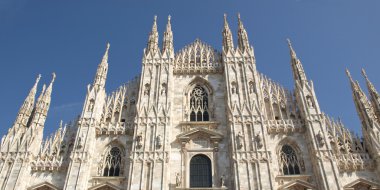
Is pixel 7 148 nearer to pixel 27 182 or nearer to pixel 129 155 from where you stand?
pixel 27 182

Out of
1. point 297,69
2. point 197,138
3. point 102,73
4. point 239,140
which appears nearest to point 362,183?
point 239,140

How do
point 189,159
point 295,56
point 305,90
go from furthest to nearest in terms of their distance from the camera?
point 295,56 → point 305,90 → point 189,159

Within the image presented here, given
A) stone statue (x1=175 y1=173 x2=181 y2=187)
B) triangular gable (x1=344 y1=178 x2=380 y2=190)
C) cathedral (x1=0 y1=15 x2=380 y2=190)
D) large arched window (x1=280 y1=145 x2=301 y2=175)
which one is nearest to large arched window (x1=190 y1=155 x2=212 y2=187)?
cathedral (x1=0 y1=15 x2=380 y2=190)

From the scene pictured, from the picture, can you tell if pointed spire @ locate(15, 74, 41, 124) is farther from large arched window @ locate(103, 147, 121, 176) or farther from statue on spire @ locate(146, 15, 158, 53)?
statue on spire @ locate(146, 15, 158, 53)

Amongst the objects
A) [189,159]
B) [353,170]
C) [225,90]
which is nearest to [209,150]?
[189,159]

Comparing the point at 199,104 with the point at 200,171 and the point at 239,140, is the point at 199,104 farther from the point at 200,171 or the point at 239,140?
the point at 200,171

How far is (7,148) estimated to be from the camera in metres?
21.3

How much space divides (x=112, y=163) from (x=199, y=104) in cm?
717

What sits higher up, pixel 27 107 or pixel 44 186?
pixel 27 107

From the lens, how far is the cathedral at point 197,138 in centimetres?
2003

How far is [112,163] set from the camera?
21.8 meters

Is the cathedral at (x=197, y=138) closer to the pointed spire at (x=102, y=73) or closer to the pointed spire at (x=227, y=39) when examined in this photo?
the pointed spire at (x=102, y=73)

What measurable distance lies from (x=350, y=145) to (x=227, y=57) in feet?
33.6

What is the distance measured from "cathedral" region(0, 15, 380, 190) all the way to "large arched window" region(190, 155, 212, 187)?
6 centimetres
